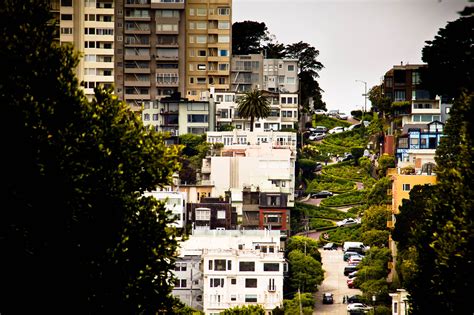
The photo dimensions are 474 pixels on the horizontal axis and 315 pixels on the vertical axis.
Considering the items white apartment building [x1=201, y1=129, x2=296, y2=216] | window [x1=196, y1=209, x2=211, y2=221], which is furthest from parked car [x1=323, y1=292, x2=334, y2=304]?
white apartment building [x1=201, y1=129, x2=296, y2=216]

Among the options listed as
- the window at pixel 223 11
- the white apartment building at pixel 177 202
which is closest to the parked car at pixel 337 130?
the window at pixel 223 11

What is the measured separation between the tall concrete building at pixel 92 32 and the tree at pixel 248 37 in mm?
22764

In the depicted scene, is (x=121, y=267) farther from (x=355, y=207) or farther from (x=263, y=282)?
(x=355, y=207)

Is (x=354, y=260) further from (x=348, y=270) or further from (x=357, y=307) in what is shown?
(x=357, y=307)

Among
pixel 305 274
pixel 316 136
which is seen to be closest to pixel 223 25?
pixel 316 136

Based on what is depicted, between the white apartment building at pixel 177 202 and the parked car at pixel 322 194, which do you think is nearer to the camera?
the white apartment building at pixel 177 202

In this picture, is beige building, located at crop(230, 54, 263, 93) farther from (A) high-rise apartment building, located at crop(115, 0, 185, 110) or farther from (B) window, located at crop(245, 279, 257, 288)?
(B) window, located at crop(245, 279, 257, 288)

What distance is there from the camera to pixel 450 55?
6519cm

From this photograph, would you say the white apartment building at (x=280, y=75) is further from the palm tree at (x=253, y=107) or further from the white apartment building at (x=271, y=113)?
the palm tree at (x=253, y=107)

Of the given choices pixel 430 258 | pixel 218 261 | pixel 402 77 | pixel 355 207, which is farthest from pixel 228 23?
pixel 430 258

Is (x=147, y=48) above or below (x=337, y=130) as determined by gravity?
above

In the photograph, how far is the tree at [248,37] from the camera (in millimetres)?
177475

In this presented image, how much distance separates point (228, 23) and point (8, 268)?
402 ft

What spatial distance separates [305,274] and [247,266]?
11.0ft
